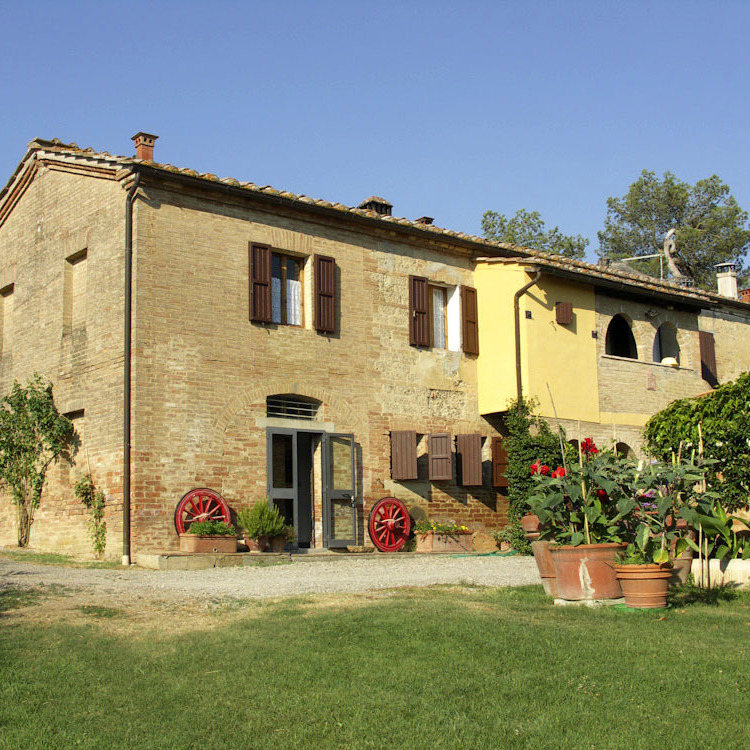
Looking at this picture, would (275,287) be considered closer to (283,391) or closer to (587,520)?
(283,391)

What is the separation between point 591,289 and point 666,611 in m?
12.8

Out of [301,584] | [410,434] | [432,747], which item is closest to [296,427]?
[410,434]

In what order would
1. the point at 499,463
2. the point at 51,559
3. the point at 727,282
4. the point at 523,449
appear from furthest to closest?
1. the point at 727,282
2. the point at 499,463
3. the point at 523,449
4. the point at 51,559

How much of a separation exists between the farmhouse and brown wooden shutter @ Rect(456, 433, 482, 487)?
26mm

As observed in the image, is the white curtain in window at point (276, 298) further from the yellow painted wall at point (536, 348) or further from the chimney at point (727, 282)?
the chimney at point (727, 282)

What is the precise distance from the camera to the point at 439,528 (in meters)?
17.3

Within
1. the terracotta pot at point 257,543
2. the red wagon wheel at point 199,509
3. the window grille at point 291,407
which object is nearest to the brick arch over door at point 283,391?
the window grille at point 291,407

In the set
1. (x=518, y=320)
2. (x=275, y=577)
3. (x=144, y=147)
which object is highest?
(x=144, y=147)

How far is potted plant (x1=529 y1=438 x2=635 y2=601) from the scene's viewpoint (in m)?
8.55

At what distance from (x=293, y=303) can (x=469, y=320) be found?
3882mm

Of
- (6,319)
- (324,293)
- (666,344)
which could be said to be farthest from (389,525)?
(666,344)

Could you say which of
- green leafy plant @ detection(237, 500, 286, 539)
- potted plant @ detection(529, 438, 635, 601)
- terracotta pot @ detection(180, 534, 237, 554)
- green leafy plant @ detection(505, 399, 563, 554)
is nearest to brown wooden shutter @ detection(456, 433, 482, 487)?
green leafy plant @ detection(505, 399, 563, 554)

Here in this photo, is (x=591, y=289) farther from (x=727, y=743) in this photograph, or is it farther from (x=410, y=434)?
(x=727, y=743)

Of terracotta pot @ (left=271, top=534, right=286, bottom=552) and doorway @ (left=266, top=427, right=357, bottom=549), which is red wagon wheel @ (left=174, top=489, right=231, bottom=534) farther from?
doorway @ (left=266, top=427, right=357, bottom=549)
